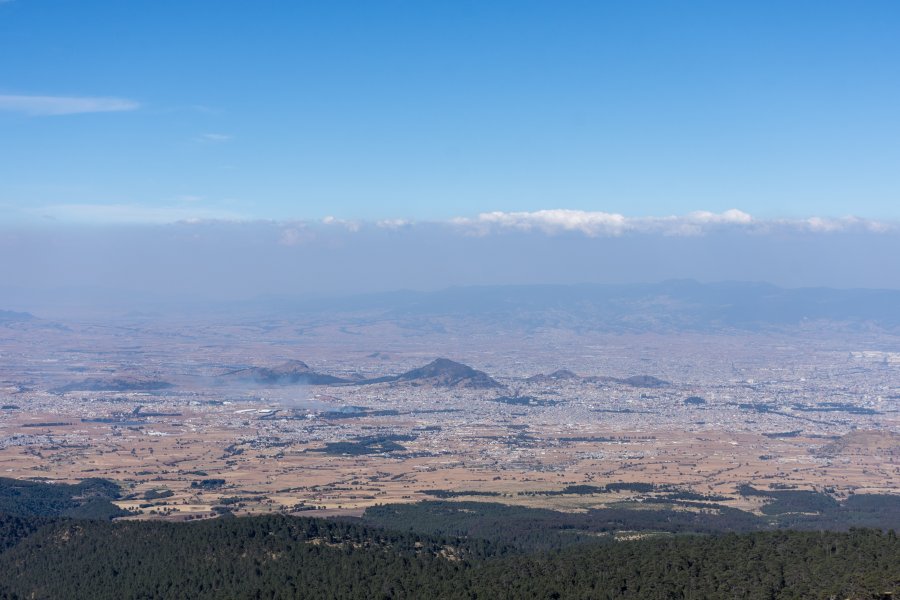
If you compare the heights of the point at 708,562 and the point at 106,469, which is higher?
the point at 708,562

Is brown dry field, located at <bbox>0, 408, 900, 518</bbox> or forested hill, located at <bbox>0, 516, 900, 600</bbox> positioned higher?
forested hill, located at <bbox>0, 516, 900, 600</bbox>

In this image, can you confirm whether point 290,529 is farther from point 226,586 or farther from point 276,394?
point 276,394

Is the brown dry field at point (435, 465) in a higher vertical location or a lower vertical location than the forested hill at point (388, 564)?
lower

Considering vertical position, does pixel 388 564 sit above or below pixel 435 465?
above

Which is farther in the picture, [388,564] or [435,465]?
[435,465]

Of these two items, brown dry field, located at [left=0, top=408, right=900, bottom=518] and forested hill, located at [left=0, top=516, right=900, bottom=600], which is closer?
forested hill, located at [left=0, top=516, right=900, bottom=600]

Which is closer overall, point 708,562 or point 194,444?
point 708,562

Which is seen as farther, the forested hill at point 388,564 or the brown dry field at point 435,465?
the brown dry field at point 435,465

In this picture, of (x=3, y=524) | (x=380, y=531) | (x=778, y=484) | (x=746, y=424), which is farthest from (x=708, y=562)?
(x=746, y=424)
